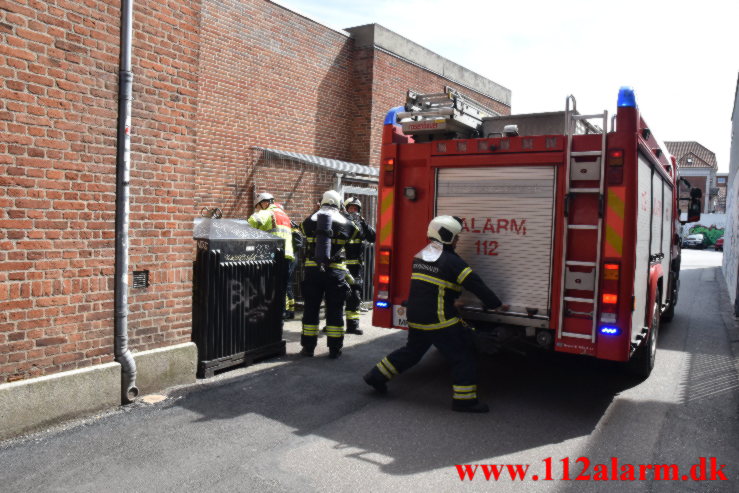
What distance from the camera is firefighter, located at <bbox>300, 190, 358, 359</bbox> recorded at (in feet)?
22.6

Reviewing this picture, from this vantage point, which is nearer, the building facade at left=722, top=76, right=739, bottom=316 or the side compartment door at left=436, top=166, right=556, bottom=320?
the side compartment door at left=436, top=166, right=556, bottom=320

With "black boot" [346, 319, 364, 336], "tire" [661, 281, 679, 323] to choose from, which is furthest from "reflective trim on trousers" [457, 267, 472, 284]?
"tire" [661, 281, 679, 323]

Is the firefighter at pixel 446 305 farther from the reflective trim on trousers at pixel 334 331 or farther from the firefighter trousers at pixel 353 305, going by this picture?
the firefighter trousers at pixel 353 305

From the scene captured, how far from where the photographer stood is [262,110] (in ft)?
40.7

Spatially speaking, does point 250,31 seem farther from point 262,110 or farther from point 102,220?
point 102,220

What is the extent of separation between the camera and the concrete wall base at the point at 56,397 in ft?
13.7

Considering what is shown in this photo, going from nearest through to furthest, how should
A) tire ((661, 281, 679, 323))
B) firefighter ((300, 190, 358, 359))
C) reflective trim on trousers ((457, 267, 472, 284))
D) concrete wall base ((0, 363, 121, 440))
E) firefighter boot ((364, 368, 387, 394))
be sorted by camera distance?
concrete wall base ((0, 363, 121, 440)) → reflective trim on trousers ((457, 267, 472, 284)) → firefighter boot ((364, 368, 387, 394)) → firefighter ((300, 190, 358, 359)) → tire ((661, 281, 679, 323))

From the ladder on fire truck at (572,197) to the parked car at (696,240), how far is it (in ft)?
153

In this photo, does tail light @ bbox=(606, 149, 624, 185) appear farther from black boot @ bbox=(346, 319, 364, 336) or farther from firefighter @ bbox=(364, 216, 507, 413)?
black boot @ bbox=(346, 319, 364, 336)

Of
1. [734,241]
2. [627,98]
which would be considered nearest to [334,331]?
[627,98]

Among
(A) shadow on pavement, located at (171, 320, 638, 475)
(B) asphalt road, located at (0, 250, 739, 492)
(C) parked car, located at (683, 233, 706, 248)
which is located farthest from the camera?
(C) parked car, located at (683, 233, 706, 248)

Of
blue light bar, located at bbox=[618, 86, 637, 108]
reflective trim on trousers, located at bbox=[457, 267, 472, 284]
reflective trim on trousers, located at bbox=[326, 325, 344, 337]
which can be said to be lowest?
reflective trim on trousers, located at bbox=[326, 325, 344, 337]

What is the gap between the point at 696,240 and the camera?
45.6m

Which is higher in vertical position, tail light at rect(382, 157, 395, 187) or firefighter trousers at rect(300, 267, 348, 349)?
tail light at rect(382, 157, 395, 187)
